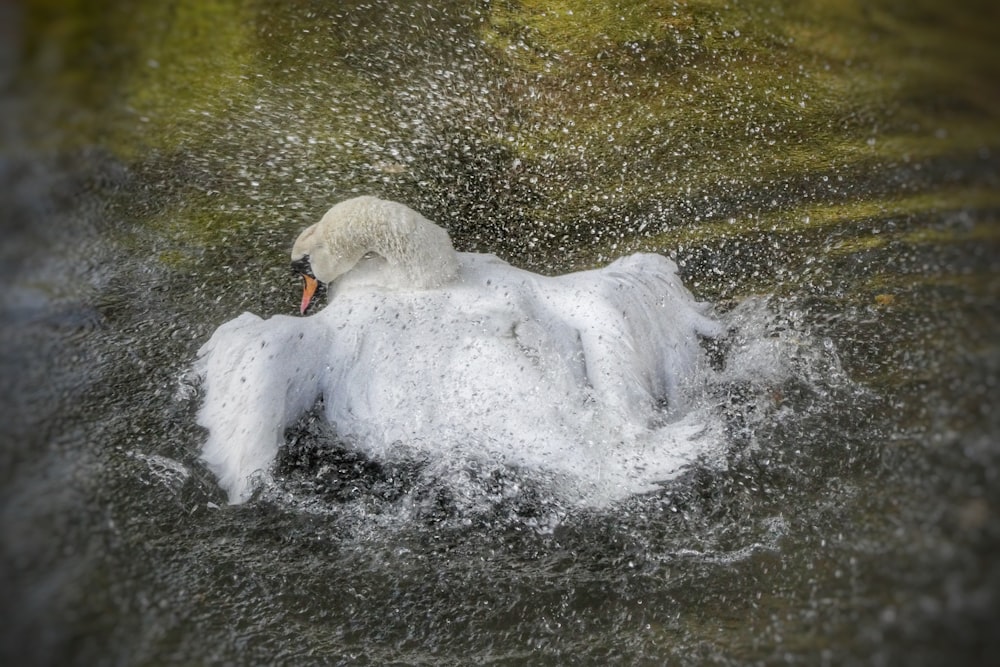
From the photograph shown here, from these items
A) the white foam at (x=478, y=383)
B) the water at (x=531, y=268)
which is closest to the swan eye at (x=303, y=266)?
the white foam at (x=478, y=383)

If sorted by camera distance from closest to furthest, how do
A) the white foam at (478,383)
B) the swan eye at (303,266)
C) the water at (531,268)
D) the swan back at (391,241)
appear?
the water at (531,268) → the white foam at (478,383) → the swan back at (391,241) → the swan eye at (303,266)

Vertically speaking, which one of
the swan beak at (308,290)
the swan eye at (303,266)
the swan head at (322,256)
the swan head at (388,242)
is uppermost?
the swan head at (388,242)

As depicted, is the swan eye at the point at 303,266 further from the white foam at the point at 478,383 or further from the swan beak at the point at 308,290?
the white foam at the point at 478,383

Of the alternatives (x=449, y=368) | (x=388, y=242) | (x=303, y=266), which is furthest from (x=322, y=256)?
(x=449, y=368)

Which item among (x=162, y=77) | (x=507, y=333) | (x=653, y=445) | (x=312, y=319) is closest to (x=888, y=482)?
(x=653, y=445)

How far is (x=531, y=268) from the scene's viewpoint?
10.7 feet

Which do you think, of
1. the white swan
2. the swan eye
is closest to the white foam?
the white swan

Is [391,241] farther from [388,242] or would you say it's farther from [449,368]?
[449,368]

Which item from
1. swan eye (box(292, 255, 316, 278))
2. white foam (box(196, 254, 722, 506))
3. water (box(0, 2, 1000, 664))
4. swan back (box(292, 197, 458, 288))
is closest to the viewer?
water (box(0, 2, 1000, 664))

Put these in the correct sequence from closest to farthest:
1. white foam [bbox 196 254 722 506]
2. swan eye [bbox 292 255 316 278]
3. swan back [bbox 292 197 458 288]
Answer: white foam [bbox 196 254 722 506] < swan back [bbox 292 197 458 288] < swan eye [bbox 292 255 316 278]

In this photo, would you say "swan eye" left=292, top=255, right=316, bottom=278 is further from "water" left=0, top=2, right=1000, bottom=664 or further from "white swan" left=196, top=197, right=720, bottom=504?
"water" left=0, top=2, right=1000, bottom=664

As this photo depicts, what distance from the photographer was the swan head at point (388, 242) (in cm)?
245

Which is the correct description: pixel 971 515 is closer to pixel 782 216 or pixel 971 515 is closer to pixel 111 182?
pixel 782 216

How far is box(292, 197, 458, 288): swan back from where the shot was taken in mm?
2449
